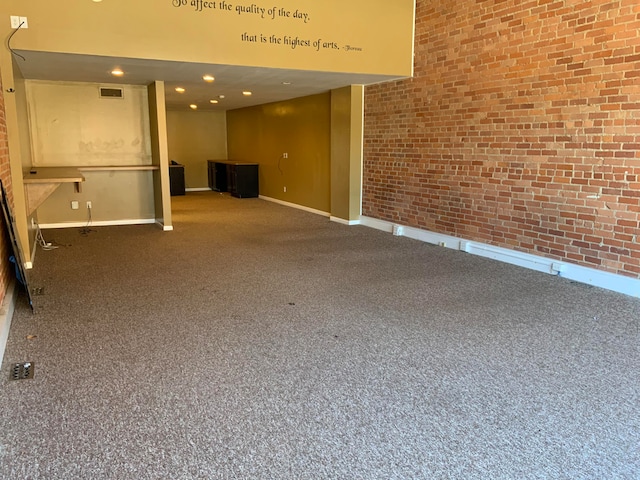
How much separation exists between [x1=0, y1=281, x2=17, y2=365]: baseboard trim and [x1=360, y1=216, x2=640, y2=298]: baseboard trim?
4878mm

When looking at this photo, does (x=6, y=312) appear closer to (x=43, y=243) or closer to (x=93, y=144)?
(x=43, y=243)

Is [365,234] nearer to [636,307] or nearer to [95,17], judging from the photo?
[636,307]

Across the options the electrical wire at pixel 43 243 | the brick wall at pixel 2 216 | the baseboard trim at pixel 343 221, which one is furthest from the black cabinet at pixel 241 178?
the brick wall at pixel 2 216

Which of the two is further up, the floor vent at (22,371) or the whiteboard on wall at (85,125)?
the whiteboard on wall at (85,125)

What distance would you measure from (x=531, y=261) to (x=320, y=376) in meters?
3.47

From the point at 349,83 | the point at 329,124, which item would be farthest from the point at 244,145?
the point at 349,83

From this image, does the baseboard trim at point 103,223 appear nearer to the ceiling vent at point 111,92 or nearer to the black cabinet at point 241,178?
the ceiling vent at point 111,92

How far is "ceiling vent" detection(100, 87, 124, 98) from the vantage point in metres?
7.67

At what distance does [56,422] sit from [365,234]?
18.1 ft


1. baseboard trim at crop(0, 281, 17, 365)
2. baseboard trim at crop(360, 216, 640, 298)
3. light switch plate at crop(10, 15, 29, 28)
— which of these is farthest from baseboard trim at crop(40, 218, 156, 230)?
baseboard trim at crop(360, 216, 640, 298)

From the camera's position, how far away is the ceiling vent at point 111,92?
25.2 ft

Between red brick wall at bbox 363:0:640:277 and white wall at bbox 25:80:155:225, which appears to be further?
white wall at bbox 25:80:155:225

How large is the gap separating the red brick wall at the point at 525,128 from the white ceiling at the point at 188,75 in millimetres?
1049

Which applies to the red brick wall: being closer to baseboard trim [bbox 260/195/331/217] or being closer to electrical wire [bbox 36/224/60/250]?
baseboard trim [bbox 260/195/331/217]
